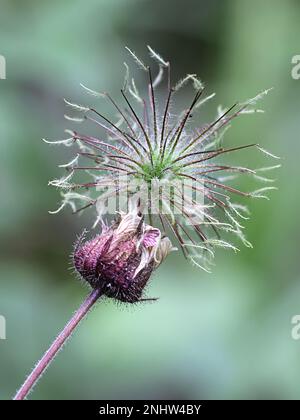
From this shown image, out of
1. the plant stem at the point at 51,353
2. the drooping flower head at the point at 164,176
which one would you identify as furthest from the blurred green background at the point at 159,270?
the plant stem at the point at 51,353

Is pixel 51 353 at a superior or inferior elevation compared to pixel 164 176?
inferior

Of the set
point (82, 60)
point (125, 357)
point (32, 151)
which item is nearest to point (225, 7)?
point (82, 60)

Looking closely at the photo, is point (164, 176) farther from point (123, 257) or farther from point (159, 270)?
point (159, 270)

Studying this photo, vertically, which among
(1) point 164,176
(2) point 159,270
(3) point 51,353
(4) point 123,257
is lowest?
(3) point 51,353

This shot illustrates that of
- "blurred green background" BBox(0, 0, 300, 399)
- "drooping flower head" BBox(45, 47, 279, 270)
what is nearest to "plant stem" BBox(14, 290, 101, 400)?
"drooping flower head" BBox(45, 47, 279, 270)

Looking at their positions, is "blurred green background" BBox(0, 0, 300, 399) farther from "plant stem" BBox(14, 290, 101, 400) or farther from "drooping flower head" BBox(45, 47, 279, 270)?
"plant stem" BBox(14, 290, 101, 400)

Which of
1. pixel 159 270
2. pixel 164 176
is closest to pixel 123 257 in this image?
pixel 164 176

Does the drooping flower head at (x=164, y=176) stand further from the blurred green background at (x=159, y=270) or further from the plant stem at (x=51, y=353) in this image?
the blurred green background at (x=159, y=270)
